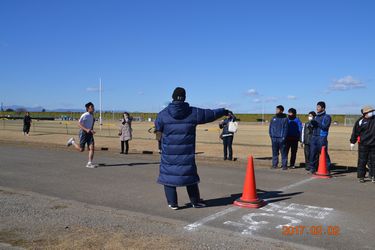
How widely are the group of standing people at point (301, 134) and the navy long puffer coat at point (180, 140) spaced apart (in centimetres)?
510

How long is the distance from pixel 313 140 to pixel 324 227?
5.46 meters

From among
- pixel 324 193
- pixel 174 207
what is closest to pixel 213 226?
pixel 174 207

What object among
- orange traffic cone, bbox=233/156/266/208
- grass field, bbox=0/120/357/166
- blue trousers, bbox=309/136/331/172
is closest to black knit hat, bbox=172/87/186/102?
orange traffic cone, bbox=233/156/266/208

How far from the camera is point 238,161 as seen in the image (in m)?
13.1

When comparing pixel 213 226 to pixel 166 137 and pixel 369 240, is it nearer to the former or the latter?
pixel 166 137

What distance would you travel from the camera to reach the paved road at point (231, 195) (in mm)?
5344

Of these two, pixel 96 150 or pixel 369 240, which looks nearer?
pixel 369 240

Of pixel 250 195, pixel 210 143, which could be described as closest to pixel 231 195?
pixel 250 195

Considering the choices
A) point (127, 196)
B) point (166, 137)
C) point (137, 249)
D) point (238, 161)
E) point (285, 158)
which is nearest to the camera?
point (137, 249)

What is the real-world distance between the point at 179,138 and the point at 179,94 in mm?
710

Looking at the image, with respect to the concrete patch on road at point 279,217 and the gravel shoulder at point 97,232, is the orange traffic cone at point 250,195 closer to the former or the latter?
the concrete patch on road at point 279,217

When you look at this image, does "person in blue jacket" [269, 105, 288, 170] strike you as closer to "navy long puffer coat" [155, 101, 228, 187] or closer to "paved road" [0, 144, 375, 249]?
"paved road" [0, 144, 375, 249]

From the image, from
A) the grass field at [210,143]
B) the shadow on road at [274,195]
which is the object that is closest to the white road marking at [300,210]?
the shadow on road at [274,195]

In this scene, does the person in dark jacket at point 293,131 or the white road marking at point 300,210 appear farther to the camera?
the person in dark jacket at point 293,131
